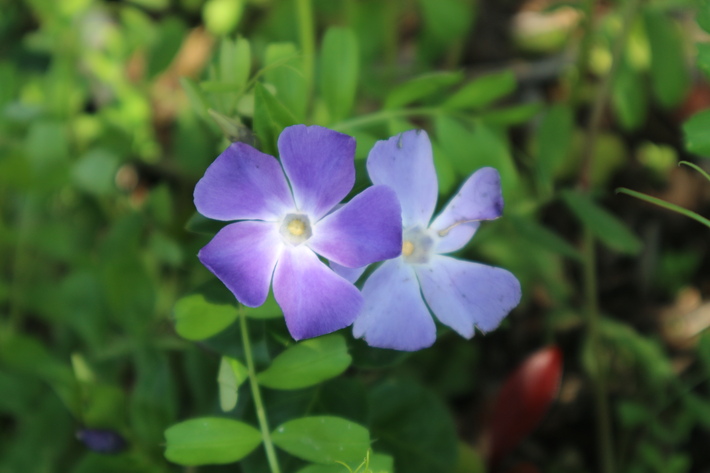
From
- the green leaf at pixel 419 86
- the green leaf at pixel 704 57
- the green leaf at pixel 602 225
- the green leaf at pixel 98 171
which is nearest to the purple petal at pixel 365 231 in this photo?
Result: the green leaf at pixel 419 86

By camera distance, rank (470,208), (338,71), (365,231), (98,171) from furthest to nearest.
Answer: (98,171)
(338,71)
(470,208)
(365,231)

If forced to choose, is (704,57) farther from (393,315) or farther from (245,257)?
(245,257)

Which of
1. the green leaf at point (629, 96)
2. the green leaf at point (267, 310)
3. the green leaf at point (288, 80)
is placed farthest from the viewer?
the green leaf at point (629, 96)

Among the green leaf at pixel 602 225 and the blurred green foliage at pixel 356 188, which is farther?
the green leaf at pixel 602 225

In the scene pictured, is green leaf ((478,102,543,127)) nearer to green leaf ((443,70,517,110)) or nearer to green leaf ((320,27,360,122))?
green leaf ((443,70,517,110))

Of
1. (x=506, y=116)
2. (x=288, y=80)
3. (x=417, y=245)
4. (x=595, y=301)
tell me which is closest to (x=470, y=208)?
(x=417, y=245)

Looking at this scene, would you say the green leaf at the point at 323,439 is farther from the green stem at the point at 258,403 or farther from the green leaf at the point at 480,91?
the green leaf at the point at 480,91

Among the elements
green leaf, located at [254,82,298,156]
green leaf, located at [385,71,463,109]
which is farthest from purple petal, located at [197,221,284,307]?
green leaf, located at [385,71,463,109]

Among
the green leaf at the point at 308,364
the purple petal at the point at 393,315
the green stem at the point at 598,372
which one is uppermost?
the purple petal at the point at 393,315
